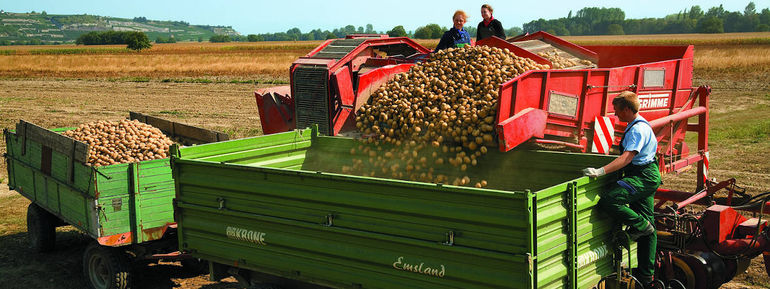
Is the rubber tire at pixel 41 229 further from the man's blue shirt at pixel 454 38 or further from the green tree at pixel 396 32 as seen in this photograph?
the green tree at pixel 396 32

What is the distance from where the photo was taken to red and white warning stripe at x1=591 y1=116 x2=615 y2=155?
692 centimetres

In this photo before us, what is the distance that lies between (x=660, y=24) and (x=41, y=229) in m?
117

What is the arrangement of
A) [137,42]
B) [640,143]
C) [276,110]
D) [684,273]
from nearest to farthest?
1. [640,143]
2. [684,273]
3. [276,110]
4. [137,42]

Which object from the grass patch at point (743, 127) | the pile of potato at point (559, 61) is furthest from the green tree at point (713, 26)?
the pile of potato at point (559, 61)

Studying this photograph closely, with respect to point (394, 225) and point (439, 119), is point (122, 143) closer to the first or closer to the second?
point (439, 119)

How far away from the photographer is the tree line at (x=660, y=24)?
337 feet

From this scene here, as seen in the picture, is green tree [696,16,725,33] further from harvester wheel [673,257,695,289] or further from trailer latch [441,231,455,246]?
trailer latch [441,231,455,246]

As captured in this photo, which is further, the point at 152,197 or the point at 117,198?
the point at 152,197

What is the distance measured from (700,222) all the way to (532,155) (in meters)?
1.50

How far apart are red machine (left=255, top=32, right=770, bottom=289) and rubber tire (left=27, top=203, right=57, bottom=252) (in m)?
3.01

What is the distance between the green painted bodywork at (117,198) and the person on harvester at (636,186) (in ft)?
13.9

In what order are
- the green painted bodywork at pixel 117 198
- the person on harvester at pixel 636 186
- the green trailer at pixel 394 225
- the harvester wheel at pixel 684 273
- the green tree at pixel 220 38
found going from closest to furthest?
the green trailer at pixel 394 225 → the person on harvester at pixel 636 186 → the harvester wheel at pixel 684 273 → the green painted bodywork at pixel 117 198 → the green tree at pixel 220 38

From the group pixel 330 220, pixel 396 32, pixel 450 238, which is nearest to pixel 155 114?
pixel 330 220

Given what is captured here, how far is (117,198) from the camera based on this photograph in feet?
22.0
